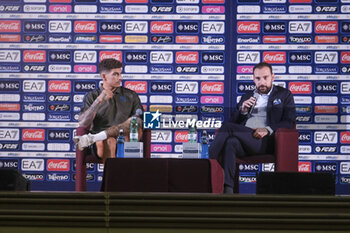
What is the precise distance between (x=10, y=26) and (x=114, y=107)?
1.56 meters

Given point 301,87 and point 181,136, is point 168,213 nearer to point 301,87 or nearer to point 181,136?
point 181,136

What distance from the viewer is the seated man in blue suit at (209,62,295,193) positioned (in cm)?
564

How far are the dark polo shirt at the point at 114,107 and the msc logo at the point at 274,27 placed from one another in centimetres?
167

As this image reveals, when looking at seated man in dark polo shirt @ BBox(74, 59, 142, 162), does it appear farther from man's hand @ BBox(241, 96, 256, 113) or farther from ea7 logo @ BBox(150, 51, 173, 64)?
man's hand @ BBox(241, 96, 256, 113)

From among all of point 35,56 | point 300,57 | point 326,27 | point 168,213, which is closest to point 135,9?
point 35,56

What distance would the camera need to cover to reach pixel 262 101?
19.1ft

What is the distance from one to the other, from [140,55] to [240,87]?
1.20m

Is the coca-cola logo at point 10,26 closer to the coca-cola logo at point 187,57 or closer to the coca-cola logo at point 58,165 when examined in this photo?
the coca-cola logo at point 58,165

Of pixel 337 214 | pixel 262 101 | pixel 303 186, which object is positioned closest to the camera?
pixel 337 214

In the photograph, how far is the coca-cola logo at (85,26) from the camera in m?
5.98

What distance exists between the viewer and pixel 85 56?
19.6 feet

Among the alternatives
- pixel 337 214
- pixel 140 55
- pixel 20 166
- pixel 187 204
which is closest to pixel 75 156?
pixel 20 166

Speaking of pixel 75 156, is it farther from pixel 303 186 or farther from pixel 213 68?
pixel 303 186

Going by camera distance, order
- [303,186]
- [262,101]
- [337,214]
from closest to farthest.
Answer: [337,214], [303,186], [262,101]
